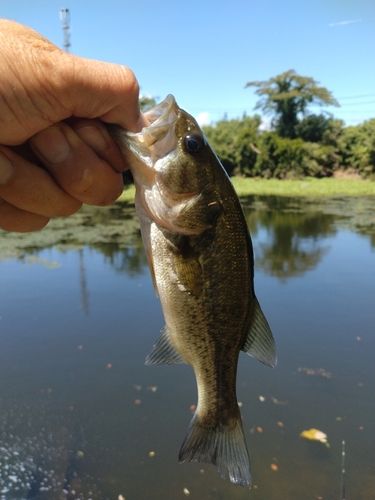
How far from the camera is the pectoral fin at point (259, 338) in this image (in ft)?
6.13

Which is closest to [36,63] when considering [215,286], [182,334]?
[215,286]

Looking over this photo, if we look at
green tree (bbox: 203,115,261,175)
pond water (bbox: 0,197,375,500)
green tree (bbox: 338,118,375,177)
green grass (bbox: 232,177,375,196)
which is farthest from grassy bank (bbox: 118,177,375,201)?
pond water (bbox: 0,197,375,500)

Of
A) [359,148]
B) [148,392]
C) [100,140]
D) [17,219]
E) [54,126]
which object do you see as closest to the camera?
[54,126]

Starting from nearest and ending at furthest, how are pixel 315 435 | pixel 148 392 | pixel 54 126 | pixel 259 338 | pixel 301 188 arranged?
pixel 54 126 → pixel 259 338 → pixel 315 435 → pixel 148 392 → pixel 301 188

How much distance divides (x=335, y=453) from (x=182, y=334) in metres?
2.55

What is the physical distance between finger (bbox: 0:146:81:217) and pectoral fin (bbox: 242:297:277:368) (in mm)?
1032

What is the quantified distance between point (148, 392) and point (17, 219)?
294cm

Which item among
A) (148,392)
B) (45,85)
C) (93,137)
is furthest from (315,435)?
(45,85)

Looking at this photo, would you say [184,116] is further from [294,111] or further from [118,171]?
[294,111]

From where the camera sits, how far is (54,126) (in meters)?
1.60

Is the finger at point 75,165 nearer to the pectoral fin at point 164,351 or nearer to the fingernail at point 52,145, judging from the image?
the fingernail at point 52,145

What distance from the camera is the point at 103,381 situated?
15.1ft

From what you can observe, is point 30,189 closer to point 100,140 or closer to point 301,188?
point 100,140

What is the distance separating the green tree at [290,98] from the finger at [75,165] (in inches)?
1624
